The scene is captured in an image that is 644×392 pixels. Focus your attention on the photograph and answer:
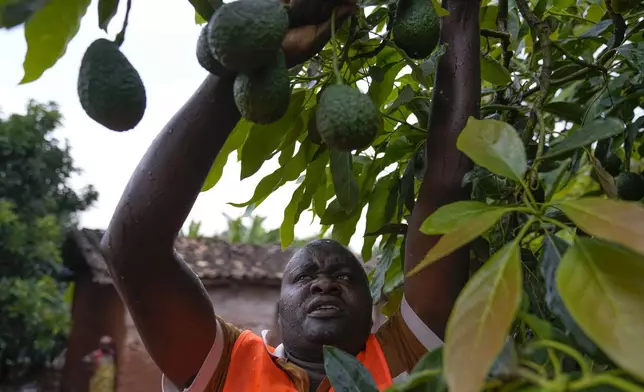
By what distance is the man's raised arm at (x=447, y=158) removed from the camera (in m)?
1.08

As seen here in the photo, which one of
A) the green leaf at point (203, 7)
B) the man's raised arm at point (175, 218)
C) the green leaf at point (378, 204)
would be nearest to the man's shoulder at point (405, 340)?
the green leaf at point (378, 204)

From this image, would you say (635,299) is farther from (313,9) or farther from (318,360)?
(318,360)

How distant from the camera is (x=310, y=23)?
775 mm

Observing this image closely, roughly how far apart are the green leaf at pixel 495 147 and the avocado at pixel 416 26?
0.78ft

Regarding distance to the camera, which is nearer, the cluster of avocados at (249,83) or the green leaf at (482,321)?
the green leaf at (482,321)

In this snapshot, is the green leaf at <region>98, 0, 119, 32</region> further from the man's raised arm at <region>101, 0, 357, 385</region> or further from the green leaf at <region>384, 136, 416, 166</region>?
the green leaf at <region>384, 136, 416, 166</region>

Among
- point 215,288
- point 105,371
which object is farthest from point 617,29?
point 105,371

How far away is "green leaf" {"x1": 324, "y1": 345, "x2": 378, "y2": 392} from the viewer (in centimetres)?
64

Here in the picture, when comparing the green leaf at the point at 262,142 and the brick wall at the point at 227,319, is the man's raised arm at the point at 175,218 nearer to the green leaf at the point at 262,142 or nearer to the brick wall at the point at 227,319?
the green leaf at the point at 262,142

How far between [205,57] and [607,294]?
498mm

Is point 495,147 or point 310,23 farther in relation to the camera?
point 310,23

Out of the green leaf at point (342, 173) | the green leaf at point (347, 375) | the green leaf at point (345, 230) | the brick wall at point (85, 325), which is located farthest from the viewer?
the brick wall at point (85, 325)

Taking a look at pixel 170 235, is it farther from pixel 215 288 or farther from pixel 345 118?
pixel 215 288

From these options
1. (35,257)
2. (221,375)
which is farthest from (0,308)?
(221,375)
